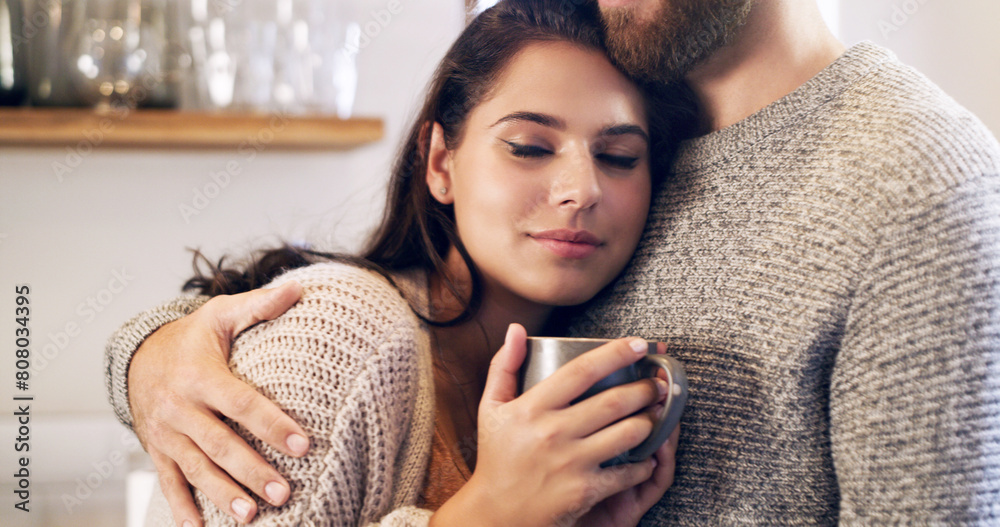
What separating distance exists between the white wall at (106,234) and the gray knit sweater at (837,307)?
1.05 meters

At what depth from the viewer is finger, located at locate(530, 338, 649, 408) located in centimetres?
61

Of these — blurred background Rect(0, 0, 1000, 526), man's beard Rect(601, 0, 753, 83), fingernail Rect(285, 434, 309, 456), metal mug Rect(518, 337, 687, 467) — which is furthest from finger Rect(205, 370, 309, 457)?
blurred background Rect(0, 0, 1000, 526)

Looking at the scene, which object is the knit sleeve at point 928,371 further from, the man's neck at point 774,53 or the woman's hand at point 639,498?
the man's neck at point 774,53

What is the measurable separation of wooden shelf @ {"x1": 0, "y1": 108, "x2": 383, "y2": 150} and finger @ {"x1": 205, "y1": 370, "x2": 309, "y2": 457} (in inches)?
42.5

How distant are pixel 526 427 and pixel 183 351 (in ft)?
1.33

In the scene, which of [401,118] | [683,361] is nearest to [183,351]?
[683,361]

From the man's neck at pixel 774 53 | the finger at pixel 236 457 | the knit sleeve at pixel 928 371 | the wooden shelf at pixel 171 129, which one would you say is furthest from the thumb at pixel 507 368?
the wooden shelf at pixel 171 129

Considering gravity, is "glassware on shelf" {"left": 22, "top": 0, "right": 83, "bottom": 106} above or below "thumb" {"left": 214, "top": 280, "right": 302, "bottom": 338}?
above

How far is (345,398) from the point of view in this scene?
2.25 feet

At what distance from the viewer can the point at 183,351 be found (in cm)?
77

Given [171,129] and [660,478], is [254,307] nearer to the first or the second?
[660,478]

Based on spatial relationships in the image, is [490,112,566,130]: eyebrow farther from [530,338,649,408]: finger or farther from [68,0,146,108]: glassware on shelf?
[68,0,146,108]: glassware on shelf

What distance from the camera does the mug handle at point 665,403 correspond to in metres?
0.59

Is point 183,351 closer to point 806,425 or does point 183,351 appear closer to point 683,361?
point 683,361
